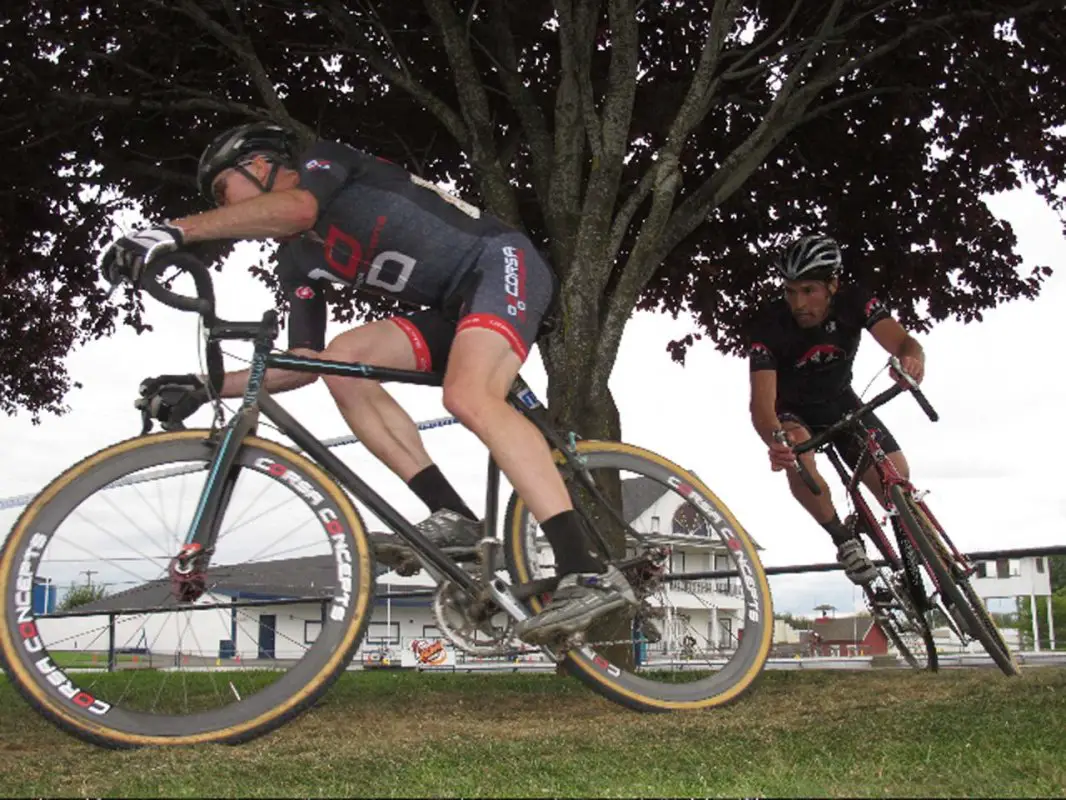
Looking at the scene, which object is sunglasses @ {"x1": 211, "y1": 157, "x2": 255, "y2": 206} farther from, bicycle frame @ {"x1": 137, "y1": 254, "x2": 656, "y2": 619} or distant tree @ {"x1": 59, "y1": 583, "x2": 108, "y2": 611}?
distant tree @ {"x1": 59, "y1": 583, "x2": 108, "y2": 611}

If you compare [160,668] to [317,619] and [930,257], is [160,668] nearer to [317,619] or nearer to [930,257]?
[317,619]

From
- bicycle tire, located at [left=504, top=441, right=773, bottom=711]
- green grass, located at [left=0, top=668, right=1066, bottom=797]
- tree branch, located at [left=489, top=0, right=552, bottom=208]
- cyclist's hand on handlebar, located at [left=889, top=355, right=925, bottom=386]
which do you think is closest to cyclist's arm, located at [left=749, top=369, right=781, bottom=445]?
cyclist's hand on handlebar, located at [left=889, top=355, right=925, bottom=386]

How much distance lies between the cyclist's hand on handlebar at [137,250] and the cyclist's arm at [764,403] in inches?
142

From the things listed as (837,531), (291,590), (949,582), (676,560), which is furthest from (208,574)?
(837,531)

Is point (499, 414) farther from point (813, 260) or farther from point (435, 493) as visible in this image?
point (813, 260)

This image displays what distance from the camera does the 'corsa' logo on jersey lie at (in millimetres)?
4082

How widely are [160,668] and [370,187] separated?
240 centimetres

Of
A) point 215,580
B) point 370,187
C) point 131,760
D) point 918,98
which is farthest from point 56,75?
point 918,98

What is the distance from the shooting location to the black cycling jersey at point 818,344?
636 cm

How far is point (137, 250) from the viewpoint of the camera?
347cm

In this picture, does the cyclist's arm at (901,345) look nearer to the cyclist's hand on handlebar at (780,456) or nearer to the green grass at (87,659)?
the cyclist's hand on handlebar at (780,456)

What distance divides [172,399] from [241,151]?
931 millimetres

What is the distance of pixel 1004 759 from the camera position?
10.00 feet

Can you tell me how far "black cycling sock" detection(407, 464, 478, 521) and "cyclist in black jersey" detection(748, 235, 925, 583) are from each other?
94.1 inches
